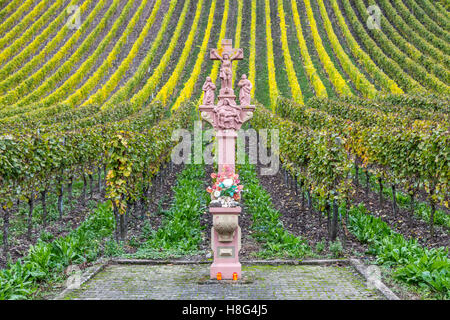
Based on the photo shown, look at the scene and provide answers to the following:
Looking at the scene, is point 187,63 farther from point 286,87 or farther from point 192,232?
point 192,232

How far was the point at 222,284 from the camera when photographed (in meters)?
7.71

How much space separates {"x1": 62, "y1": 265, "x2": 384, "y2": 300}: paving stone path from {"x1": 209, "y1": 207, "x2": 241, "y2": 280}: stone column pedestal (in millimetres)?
307

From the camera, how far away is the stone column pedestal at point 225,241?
307 inches

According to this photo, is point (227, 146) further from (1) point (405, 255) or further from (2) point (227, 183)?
(1) point (405, 255)

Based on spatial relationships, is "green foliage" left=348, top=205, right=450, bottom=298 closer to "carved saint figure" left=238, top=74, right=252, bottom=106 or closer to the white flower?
the white flower

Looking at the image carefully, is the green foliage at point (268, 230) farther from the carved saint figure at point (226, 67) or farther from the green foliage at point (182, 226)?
the carved saint figure at point (226, 67)

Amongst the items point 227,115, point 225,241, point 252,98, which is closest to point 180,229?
point 225,241

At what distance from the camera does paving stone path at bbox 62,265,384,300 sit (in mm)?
6969

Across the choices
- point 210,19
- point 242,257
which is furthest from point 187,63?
point 242,257

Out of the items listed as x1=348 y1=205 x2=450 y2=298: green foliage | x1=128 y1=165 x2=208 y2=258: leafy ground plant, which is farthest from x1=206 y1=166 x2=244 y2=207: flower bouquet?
x1=348 y1=205 x2=450 y2=298: green foliage

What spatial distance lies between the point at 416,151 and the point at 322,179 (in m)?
2.71

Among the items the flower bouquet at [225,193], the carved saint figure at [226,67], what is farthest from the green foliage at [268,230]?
the carved saint figure at [226,67]

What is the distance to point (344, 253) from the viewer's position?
9461 mm

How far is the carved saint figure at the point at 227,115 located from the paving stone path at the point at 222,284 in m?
3.48
